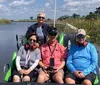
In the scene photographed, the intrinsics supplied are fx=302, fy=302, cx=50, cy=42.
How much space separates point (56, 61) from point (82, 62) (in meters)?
0.62

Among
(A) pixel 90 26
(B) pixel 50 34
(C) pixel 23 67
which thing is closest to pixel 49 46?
(B) pixel 50 34

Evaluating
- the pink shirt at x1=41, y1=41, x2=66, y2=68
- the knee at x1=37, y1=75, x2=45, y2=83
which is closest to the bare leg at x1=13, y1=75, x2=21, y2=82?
the knee at x1=37, y1=75, x2=45, y2=83

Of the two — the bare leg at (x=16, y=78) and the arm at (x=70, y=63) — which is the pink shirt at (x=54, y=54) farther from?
the bare leg at (x=16, y=78)

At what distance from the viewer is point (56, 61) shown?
7184 mm

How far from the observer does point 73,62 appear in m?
7.11

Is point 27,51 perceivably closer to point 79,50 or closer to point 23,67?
point 23,67

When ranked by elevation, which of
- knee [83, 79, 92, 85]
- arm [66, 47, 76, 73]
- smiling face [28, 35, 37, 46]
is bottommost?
knee [83, 79, 92, 85]

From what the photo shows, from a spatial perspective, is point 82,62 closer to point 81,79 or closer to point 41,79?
point 81,79

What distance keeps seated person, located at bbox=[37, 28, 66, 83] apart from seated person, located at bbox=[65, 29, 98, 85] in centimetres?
21

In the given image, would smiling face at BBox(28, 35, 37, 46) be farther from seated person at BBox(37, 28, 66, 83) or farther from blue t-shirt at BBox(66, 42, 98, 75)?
blue t-shirt at BBox(66, 42, 98, 75)

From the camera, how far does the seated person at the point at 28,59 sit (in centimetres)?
708

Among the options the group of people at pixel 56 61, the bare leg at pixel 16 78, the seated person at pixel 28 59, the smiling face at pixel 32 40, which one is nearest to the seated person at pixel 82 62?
the group of people at pixel 56 61

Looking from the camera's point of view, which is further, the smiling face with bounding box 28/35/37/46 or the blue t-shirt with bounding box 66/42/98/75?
the smiling face with bounding box 28/35/37/46

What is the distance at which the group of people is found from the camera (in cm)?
688
